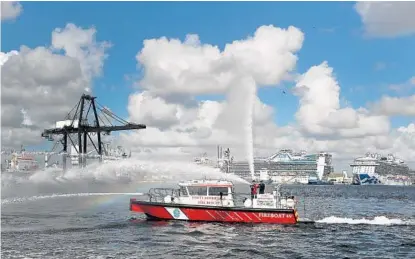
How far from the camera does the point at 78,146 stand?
323 feet

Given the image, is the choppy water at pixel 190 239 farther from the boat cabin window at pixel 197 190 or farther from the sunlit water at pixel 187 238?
the boat cabin window at pixel 197 190

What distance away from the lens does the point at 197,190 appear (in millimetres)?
40469

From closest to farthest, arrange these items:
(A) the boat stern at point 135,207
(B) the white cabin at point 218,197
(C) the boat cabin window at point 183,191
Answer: (B) the white cabin at point 218,197, (C) the boat cabin window at point 183,191, (A) the boat stern at point 135,207

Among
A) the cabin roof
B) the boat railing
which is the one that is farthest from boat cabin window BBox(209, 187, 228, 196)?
the boat railing

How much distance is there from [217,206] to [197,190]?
2.37m

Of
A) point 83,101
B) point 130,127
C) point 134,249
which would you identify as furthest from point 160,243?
point 83,101

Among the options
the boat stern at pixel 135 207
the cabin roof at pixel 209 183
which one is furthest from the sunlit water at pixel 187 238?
the cabin roof at pixel 209 183

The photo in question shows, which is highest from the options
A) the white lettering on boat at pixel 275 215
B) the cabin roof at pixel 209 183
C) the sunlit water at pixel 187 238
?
the cabin roof at pixel 209 183

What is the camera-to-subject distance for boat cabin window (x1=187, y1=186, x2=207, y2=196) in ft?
132

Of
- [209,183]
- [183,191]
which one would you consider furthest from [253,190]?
[183,191]

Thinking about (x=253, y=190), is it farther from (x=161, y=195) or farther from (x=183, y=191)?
(x=161, y=195)

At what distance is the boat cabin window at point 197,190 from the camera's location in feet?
132

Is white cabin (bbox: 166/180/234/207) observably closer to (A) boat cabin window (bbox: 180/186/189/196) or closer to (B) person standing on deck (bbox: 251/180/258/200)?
(A) boat cabin window (bbox: 180/186/189/196)

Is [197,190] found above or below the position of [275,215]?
above
